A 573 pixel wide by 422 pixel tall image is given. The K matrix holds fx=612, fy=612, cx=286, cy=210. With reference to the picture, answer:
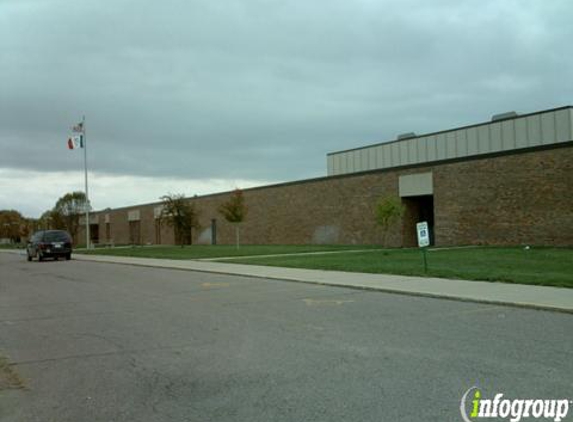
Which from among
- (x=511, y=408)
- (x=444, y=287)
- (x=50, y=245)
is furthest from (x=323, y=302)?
(x=50, y=245)

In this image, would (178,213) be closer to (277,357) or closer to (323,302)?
(323,302)

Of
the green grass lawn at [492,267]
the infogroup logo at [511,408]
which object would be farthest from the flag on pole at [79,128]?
the infogroup logo at [511,408]

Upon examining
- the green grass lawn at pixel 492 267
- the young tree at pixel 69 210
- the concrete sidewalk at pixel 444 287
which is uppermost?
the young tree at pixel 69 210

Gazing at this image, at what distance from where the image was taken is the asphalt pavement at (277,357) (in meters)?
5.72

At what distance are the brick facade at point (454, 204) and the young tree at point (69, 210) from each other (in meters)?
36.9

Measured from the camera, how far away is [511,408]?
5445mm

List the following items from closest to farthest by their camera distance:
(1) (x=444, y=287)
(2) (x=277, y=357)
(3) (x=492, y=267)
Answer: (2) (x=277, y=357)
(1) (x=444, y=287)
(3) (x=492, y=267)

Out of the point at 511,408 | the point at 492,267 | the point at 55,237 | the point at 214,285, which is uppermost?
the point at 55,237

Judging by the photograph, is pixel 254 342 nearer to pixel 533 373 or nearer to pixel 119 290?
pixel 533 373

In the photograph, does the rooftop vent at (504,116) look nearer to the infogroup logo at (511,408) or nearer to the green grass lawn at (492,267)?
the green grass lawn at (492,267)

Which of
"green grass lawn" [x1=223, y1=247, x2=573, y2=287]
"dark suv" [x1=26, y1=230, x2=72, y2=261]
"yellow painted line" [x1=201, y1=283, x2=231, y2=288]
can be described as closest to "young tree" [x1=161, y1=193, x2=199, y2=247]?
"dark suv" [x1=26, y1=230, x2=72, y2=261]

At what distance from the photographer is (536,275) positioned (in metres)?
15.6

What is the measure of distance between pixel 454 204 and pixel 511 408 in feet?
95.2

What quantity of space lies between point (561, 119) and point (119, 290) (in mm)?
30998
